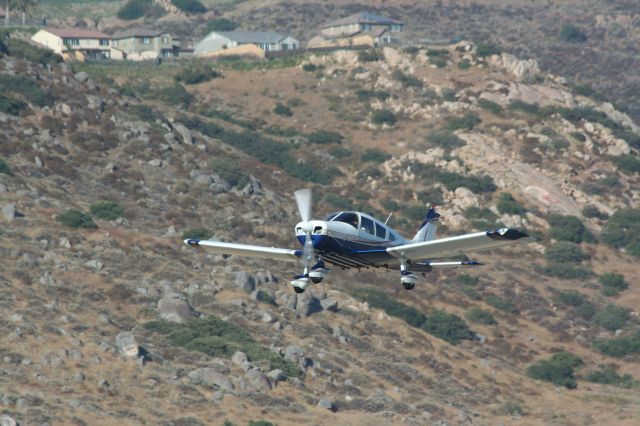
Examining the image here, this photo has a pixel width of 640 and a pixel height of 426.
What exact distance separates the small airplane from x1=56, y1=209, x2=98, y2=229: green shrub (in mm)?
39315

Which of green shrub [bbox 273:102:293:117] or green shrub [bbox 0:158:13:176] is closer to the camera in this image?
green shrub [bbox 0:158:13:176]

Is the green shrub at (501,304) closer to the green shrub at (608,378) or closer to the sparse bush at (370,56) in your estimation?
the green shrub at (608,378)

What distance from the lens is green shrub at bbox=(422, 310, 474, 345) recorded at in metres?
84.5

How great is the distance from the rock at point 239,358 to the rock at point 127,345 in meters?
6.21

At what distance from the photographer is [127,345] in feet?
217

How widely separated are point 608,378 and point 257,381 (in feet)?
94.7

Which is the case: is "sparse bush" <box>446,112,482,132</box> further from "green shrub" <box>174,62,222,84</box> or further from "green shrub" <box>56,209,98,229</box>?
"green shrub" <box>56,209,98,229</box>

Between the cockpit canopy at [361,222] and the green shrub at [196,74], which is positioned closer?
the cockpit canopy at [361,222]

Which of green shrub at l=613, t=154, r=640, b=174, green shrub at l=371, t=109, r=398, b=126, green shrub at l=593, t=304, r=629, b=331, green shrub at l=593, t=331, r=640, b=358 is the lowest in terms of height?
green shrub at l=593, t=331, r=640, b=358

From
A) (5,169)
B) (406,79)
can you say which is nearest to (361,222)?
(5,169)

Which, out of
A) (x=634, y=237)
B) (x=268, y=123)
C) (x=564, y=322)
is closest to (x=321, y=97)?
(x=268, y=123)

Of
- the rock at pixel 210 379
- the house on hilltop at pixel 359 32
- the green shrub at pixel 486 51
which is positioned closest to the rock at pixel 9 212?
the rock at pixel 210 379

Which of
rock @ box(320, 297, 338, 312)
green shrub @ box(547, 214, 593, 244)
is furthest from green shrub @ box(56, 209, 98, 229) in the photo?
green shrub @ box(547, 214, 593, 244)

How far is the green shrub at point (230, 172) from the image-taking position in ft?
330
